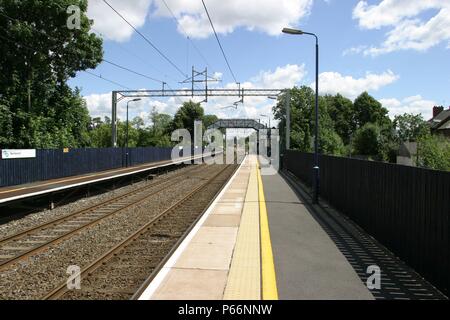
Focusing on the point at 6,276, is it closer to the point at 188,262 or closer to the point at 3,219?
the point at 188,262

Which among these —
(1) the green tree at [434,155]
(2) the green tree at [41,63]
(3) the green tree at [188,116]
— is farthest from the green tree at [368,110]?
(2) the green tree at [41,63]

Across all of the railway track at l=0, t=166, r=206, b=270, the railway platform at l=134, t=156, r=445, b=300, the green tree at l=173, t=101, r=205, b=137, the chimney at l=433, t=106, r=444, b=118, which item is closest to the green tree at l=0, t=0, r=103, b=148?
the railway track at l=0, t=166, r=206, b=270

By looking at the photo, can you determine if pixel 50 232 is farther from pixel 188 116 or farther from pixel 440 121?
pixel 188 116

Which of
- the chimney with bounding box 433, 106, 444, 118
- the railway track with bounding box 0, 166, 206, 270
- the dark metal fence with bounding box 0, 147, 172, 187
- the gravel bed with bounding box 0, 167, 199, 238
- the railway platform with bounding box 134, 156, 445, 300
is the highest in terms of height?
the chimney with bounding box 433, 106, 444, 118

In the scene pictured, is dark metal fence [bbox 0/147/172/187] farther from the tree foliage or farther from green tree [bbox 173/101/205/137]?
green tree [bbox 173/101/205/137]

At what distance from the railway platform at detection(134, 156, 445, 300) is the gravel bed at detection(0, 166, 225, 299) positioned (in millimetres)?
Answer: 1824

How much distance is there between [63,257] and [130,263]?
1.66 meters

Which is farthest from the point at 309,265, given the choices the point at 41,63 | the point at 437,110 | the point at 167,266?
the point at 437,110

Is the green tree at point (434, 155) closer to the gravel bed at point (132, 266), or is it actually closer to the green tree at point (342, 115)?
the gravel bed at point (132, 266)

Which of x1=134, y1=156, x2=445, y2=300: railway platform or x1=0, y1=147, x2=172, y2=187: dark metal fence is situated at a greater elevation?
x1=0, y1=147, x2=172, y2=187: dark metal fence

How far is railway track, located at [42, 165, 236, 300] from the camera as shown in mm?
6715

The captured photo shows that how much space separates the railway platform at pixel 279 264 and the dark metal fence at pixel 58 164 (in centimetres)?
1268

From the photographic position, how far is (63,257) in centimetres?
919
